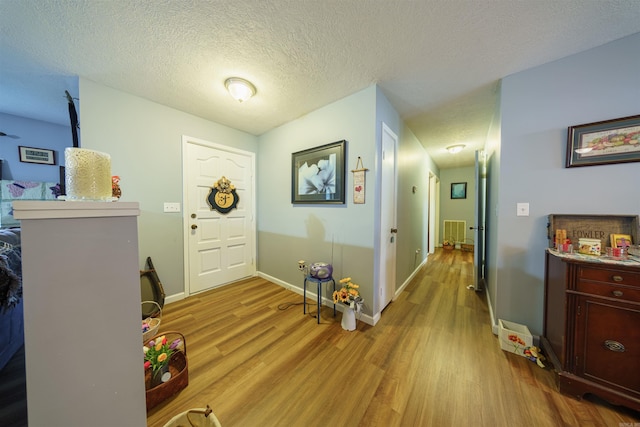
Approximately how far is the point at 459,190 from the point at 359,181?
16.3ft

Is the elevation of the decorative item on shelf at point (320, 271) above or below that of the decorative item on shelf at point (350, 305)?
above

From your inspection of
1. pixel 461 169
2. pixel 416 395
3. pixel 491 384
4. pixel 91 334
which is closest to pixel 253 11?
pixel 91 334

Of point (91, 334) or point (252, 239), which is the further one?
point (252, 239)

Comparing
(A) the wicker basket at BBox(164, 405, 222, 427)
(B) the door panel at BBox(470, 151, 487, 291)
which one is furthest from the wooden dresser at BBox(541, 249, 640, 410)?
(A) the wicker basket at BBox(164, 405, 222, 427)

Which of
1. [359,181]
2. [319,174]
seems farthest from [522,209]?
[319,174]

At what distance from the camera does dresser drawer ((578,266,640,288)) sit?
1.11 m

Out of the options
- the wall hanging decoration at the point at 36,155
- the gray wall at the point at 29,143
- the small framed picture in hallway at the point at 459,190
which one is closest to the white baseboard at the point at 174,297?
the gray wall at the point at 29,143

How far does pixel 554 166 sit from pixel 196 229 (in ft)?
12.3

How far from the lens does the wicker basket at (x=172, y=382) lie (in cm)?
116

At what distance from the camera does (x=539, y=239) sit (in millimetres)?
1651

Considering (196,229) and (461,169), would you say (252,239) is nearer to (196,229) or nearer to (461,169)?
(196,229)

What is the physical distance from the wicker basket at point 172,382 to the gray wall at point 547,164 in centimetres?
262

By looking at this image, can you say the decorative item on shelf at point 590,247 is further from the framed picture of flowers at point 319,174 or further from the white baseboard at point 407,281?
the framed picture of flowers at point 319,174

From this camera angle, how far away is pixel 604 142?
1.42m
